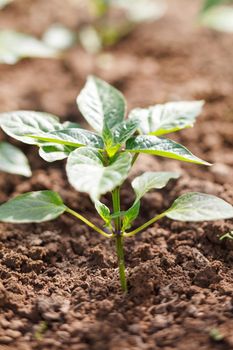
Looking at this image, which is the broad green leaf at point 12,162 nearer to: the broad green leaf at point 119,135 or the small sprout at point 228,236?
the broad green leaf at point 119,135

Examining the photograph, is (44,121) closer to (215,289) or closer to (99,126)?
(99,126)

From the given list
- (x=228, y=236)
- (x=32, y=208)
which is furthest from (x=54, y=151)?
(x=228, y=236)

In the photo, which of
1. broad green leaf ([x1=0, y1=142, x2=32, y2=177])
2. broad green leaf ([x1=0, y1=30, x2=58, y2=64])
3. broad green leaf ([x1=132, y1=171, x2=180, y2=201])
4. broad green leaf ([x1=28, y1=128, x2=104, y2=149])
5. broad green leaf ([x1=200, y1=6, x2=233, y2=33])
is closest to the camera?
broad green leaf ([x1=28, y1=128, x2=104, y2=149])

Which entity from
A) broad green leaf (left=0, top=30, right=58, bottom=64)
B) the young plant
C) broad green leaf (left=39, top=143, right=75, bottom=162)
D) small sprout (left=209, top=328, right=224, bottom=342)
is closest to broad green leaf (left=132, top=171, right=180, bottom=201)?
the young plant

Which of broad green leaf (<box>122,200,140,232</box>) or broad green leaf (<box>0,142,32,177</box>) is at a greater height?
broad green leaf (<box>0,142,32,177</box>)

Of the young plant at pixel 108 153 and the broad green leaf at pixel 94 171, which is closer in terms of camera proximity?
the broad green leaf at pixel 94 171

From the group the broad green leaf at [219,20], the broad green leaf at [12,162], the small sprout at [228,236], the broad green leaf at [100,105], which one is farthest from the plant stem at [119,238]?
the broad green leaf at [219,20]

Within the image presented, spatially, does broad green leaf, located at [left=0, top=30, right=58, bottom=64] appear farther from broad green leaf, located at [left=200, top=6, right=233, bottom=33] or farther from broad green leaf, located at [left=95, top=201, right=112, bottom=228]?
broad green leaf, located at [left=95, top=201, right=112, bottom=228]

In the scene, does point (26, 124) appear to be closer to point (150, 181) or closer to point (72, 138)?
point (72, 138)
